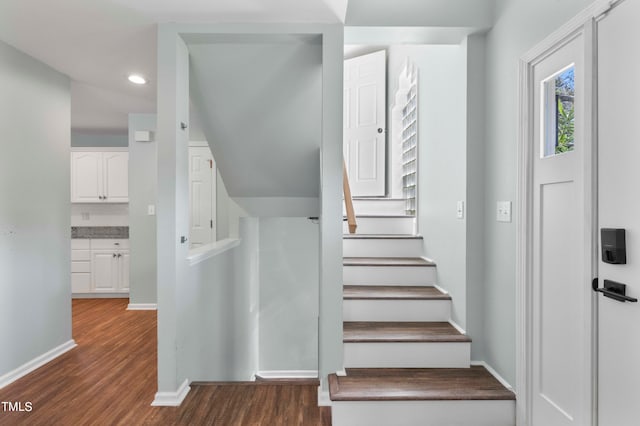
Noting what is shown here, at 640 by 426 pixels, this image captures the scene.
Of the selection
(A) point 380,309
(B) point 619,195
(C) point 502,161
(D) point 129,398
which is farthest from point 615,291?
(D) point 129,398

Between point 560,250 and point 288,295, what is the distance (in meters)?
3.55

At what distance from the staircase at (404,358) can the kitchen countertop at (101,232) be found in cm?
363

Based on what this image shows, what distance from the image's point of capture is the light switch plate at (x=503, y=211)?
230 centimetres

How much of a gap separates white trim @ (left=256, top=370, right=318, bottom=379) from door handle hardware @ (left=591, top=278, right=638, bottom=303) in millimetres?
3943

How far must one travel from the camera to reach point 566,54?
1.82 m

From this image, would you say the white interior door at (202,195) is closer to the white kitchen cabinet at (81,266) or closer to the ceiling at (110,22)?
the white kitchen cabinet at (81,266)

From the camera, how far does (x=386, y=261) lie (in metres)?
3.43

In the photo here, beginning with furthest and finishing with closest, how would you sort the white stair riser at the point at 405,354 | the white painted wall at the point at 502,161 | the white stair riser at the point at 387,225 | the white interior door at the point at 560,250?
the white stair riser at the point at 387,225 → the white stair riser at the point at 405,354 → the white painted wall at the point at 502,161 → the white interior door at the point at 560,250

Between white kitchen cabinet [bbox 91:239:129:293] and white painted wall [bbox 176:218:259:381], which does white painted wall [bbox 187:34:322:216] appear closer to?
white painted wall [bbox 176:218:259:381]

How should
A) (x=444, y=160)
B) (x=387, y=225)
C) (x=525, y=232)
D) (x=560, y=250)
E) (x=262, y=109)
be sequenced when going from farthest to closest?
(x=387, y=225)
(x=262, y=109)
(x=444, y=160)
(x=525, y=232)
(x=560, y=250)

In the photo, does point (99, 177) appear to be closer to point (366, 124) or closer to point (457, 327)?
point (366, 124)

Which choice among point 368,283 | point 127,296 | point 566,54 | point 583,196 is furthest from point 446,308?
point 127,296

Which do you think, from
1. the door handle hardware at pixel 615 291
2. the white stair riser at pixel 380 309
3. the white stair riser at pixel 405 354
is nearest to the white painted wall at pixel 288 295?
the white stair riser at pixel 380 309

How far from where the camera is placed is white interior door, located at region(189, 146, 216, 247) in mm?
5199
